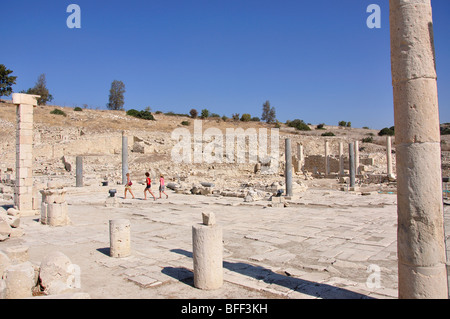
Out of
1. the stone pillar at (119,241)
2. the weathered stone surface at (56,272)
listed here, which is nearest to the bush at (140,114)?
the stone pillar at (119,241)

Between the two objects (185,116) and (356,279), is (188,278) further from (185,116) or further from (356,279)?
(185,116)

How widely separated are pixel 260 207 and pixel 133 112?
5165cm

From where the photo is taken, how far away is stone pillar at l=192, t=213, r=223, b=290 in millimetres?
4359

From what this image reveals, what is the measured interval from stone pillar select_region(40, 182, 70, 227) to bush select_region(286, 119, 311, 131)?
61329mm

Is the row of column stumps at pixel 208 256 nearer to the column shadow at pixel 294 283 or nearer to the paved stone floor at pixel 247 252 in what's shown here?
the paved stone floor at pixel 247 252

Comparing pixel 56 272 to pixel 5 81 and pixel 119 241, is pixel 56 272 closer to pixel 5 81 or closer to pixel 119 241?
pixel 119 241

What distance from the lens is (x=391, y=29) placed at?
143 inches

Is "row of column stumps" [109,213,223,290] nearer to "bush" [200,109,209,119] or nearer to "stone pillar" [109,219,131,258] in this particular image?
"stone pillar" [109,219,131,258]

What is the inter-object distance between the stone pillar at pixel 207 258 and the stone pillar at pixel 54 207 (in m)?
5.78

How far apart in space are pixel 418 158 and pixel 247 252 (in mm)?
3852

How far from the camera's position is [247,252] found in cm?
643

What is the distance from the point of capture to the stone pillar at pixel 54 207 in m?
8.72

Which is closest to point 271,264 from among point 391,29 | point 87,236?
point 391,29

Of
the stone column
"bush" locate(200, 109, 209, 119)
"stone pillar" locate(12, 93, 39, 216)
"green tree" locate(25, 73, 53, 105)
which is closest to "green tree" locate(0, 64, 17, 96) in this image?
"green tree" locate(25, 73, 53, 105)
